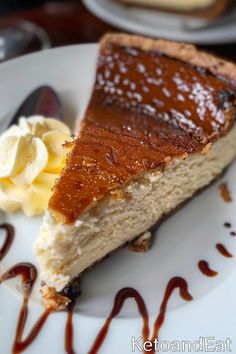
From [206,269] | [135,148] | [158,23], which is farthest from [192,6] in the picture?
[206,269]

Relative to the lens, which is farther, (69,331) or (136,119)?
(136,119)

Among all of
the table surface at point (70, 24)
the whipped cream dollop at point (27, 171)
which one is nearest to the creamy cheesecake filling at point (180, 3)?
the table surface at point (70, 24)

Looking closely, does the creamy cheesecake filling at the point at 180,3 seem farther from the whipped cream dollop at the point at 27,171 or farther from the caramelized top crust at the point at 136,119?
the whipped cream dollop at the point at 27,171

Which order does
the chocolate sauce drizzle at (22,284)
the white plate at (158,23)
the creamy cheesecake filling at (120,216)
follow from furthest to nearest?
the white plate at (158,23), the creamy cheesecake filling at (120,216), the chocolate sauce drizzle at (22,284)

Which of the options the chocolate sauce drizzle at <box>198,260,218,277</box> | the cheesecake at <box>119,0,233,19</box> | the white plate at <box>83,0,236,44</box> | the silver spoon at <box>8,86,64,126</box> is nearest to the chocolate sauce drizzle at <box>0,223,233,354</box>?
the chocolate sauce drizzle at <box>198,260,218,277</box>

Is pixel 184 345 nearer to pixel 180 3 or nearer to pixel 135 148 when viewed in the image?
pixel 135 148

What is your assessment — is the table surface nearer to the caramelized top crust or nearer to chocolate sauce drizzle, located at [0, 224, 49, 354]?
the caramelized top crust
